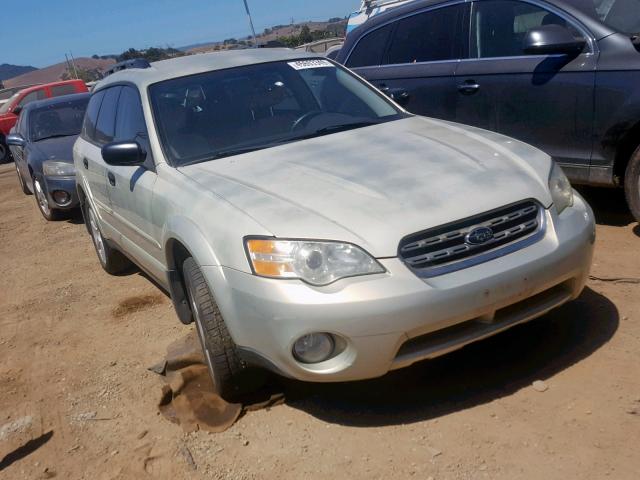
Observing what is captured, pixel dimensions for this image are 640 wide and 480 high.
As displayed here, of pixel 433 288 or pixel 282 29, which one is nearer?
pixel 433 288

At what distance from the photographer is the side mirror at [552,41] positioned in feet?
15.5

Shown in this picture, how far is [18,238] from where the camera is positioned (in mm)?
8570

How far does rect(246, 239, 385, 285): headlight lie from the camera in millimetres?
2844

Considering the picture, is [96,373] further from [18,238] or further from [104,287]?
[18,238]

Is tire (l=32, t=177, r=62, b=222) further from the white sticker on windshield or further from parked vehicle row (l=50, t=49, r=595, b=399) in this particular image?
the white sticker on windshield

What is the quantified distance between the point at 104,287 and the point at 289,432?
318cm

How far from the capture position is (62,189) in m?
8.55

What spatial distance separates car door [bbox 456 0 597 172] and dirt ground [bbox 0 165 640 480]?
35.5 inches

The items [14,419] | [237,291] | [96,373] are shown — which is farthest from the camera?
[96,373]

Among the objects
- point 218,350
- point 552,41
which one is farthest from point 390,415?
point 552,41

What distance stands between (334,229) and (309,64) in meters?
2.15

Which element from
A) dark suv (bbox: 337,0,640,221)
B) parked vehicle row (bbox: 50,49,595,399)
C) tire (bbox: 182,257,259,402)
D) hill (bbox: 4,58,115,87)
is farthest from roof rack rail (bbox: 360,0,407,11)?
hill (bbox: 4,58,115,87)

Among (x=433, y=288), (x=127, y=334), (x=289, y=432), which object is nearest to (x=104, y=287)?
(x=127, y=334)

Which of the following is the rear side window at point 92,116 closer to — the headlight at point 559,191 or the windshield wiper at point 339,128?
the windshield wiper at point 339,128
